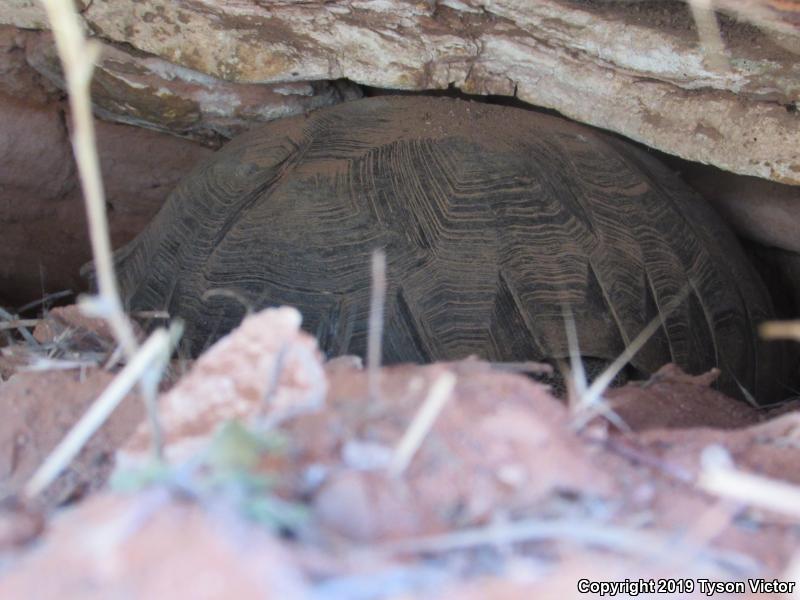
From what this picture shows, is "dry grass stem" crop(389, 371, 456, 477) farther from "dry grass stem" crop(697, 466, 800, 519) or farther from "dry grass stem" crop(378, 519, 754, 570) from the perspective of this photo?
"dry grass stem" crop(697, 466, 800, 519)

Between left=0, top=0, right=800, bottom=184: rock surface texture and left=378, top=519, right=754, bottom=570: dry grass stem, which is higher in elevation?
left=0, top=0, right=800, bottom=184: rock surface texture

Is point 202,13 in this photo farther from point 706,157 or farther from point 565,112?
point 706,157

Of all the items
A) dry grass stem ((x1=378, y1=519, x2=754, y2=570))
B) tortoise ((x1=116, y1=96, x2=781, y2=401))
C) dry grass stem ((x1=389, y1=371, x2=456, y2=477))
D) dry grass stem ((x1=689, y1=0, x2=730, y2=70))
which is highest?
dry grass stem ((x1=689, y1=0, x2=730, y2=70))

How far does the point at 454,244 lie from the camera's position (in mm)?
2264

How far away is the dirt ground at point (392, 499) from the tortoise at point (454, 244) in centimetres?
114

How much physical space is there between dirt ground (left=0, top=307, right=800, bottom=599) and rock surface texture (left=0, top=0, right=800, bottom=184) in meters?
1.27

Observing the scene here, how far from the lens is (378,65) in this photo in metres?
2.48

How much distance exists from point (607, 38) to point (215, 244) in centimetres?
125

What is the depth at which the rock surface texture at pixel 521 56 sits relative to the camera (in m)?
2.06

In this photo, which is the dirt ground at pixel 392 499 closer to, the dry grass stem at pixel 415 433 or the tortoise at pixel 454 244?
the dry grass stem at pixel 415 433

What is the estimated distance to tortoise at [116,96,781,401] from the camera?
2213mm

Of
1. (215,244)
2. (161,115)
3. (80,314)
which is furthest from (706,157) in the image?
(161,115)

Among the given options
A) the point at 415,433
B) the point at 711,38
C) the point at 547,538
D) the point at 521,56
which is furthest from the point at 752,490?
the point at 521,56

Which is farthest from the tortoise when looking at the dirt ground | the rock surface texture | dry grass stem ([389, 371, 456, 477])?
dry grass stem ([389, 371, 456, 477])
